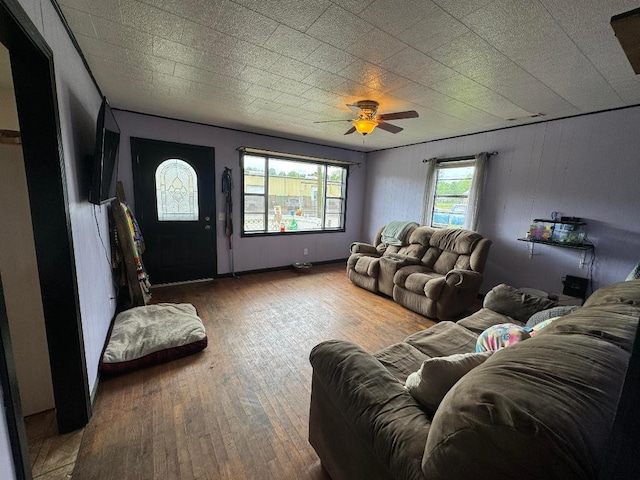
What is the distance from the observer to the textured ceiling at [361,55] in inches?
58.3

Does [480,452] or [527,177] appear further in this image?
[527,177]

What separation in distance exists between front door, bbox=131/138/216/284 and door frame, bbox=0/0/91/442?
2538mm

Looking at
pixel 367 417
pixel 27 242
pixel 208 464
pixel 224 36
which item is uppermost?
pixel 224 36

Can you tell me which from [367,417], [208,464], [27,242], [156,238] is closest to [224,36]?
[27,242]

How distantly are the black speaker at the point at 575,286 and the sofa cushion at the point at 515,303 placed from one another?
1.24m

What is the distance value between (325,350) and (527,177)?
3.74 metres

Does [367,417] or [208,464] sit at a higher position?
[367,417]

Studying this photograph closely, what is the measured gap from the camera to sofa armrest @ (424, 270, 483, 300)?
312cm

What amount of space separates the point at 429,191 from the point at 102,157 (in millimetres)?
4365

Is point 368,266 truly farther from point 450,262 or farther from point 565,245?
point 565,245

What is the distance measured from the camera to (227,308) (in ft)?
10.9

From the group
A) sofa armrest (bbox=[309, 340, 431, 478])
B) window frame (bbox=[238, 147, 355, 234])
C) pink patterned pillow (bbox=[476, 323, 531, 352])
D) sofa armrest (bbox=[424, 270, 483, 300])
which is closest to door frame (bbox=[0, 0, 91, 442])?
sofa armrest (bbox=[309, 340, 431, 478])

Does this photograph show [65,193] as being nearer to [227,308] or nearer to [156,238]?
[227,308]

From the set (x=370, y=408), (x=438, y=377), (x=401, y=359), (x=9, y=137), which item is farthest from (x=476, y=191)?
(x=9, y=137)
